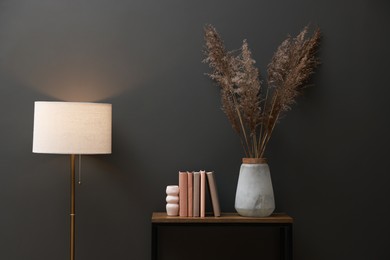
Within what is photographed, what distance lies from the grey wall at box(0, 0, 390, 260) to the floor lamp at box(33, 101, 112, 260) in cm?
36

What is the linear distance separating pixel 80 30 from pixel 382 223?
6.37 feet

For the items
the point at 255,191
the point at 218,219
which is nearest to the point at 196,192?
the point at 218,219

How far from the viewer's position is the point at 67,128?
248 centimetres

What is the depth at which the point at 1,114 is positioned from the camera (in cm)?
286

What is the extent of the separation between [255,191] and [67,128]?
953 millimetres

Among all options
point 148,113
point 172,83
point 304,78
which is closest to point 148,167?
point 148,113

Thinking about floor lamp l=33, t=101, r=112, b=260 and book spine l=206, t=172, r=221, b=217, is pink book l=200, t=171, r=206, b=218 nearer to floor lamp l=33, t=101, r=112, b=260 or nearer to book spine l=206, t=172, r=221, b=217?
book spine l=206, t=172, r=221, b=217

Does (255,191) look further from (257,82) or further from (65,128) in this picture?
(65,128)

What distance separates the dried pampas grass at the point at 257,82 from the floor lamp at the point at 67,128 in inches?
26.4

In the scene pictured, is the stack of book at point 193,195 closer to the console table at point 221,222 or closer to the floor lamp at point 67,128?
the console table at point 221,222

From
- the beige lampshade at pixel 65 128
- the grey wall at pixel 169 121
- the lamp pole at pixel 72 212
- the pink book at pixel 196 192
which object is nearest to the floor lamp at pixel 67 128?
the beige lampshade at pixel 65 128

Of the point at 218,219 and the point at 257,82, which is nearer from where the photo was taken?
the point at 218,219

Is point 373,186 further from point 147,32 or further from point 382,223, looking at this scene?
point 147,32

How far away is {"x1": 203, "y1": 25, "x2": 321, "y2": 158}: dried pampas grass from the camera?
2.71m
